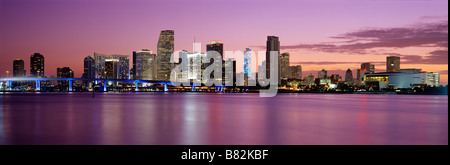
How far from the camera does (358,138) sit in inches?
696
